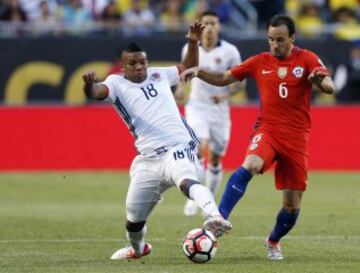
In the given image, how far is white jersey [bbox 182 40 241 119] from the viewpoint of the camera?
54.7 ft

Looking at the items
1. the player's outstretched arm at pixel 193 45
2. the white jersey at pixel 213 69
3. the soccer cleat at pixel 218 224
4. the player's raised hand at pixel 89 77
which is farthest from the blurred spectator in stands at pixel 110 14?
the soccer cleat at pixel 218 224

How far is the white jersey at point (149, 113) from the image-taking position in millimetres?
11148

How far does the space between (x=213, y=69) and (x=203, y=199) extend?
6.62m

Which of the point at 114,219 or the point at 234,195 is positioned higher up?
the point at 234,195

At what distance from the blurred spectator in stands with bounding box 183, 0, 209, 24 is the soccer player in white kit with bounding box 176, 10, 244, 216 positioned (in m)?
9.00

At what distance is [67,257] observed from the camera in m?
11.5

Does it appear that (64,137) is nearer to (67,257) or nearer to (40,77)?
→ (40,77)

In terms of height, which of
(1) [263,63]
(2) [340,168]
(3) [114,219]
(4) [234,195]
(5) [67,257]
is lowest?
(2) [340,168]

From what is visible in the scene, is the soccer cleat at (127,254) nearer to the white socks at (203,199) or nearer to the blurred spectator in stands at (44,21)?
the white socks at (203,199)

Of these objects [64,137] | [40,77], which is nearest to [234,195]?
[64,137]

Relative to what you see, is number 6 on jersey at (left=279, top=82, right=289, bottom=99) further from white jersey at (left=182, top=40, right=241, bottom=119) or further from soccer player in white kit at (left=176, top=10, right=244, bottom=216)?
white jersey at (left=182, top=40, right=241, bottom=119)

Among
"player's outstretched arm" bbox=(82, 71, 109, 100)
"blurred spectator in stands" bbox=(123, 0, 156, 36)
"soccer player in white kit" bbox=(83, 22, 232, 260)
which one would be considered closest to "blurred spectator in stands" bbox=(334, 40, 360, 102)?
"blurred spectator in stands" bbox=(123, 0, 156, 36)

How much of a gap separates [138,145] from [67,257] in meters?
1.45

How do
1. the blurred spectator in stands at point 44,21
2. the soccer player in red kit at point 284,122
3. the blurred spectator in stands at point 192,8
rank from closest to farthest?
the soccer player in red kit at point 284,122
the blurred spectator in stands at point 44,21
the blurred spectator in stands at point 192,8
